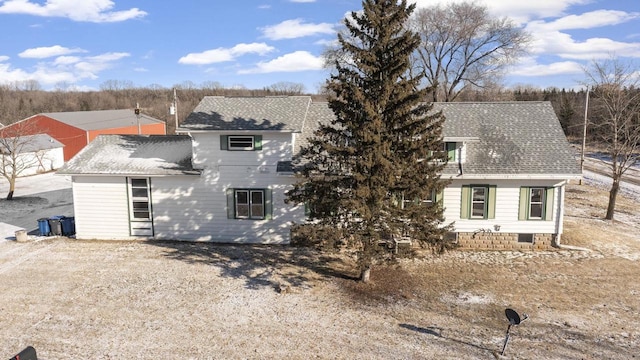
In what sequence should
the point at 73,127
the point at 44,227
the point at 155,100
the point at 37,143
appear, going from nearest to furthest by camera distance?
the point at 44,227 < the point at 37,143 < the point at 73,127 < the point at 155,100

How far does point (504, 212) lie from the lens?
18.2 meters

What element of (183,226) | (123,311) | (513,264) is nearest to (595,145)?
(513,264)

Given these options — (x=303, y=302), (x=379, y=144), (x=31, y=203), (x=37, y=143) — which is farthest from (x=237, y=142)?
(x=37, y=143)

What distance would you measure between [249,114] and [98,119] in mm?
43746

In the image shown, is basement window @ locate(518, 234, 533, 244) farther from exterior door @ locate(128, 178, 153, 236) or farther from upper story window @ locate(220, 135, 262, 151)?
exterior door @ locate(128, 178, 153, 236)

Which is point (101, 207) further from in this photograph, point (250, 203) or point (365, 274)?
point (365, 274)

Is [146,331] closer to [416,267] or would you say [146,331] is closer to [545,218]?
[416,267]

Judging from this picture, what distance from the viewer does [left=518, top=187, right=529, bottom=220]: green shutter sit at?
1806 centimetres

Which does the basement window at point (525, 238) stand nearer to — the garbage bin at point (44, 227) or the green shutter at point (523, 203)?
the green shutter at point (523, 203)

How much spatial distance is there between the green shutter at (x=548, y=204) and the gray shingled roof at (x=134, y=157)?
1479cm

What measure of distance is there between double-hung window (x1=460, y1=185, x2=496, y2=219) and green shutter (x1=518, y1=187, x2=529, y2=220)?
3.62 feet

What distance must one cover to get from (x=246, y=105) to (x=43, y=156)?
108ft

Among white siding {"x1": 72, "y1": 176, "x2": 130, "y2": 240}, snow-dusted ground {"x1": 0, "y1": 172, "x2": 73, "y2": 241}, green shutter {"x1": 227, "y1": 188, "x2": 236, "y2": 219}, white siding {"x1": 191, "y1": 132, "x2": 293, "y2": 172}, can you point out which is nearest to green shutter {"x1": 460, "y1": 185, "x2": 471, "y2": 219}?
white siding {"x1": 191, "y1": 132, "x2": 293, "y2": 172}

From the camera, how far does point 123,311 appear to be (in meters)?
12.9
